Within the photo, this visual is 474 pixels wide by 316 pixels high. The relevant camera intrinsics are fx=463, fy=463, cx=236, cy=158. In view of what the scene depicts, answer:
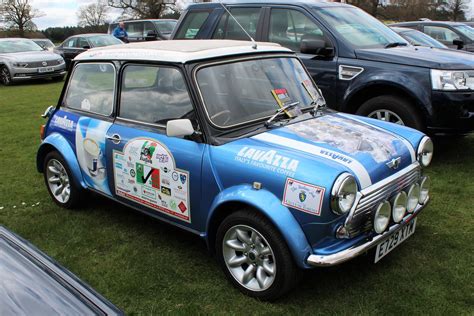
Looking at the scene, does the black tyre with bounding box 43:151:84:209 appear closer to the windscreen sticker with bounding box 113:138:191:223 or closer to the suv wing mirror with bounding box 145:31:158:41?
the windscreen sticker with bounding box 113:138:191:223

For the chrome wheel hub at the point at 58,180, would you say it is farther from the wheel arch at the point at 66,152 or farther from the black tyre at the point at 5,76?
the black tyre at the point at 5,76

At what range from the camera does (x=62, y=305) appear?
195 centimetres

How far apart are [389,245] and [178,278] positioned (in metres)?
1.59

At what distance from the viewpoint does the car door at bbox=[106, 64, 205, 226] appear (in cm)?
346

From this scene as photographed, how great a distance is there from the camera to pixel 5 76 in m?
15.9

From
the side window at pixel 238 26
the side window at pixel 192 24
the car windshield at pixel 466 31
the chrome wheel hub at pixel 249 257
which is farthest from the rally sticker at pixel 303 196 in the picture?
the car windshield at pixel 466 31

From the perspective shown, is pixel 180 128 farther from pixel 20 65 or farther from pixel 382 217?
pixel 20 65

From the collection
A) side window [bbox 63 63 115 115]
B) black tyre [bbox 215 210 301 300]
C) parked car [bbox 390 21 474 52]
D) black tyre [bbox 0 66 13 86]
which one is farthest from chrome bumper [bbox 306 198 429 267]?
black tyre [bbox 0 66 13 86]

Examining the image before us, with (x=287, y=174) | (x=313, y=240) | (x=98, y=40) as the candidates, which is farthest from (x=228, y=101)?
(x=98, y=40)

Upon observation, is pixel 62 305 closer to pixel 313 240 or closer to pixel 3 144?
pixel 313 240

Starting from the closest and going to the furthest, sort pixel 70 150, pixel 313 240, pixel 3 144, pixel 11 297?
1. pixel 11 297
2. pixel 313 240
3. pixel 70 150
4. pixel 3 144

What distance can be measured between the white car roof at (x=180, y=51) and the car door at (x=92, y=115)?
15cm

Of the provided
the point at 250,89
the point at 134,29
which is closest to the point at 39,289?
the point at 250,89

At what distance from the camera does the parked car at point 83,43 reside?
1715cm
